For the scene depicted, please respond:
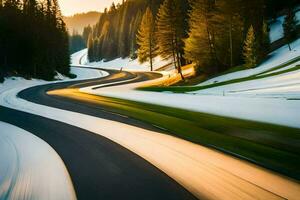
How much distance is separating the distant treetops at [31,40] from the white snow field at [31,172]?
41.6 m

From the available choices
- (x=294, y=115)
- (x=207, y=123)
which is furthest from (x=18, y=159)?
(x=294, y=115)

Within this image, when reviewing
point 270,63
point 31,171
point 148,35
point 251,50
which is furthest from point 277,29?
point 31,171

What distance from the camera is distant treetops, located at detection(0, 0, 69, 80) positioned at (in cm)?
5378

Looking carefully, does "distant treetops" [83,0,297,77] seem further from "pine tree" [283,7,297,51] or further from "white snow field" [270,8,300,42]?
"white snow field" [270,8,300,42]

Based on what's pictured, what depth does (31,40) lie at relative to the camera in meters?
58.2

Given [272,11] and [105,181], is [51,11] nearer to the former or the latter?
[272,11]

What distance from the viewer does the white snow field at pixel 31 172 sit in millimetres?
7284

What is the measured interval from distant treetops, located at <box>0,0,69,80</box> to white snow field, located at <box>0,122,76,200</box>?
41.6 m

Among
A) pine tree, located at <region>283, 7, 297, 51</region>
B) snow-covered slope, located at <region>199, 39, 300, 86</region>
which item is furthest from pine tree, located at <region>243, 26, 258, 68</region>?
pine tree, located at <region>283, 7, 297, 51</region>

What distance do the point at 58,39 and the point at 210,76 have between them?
40.0 meters

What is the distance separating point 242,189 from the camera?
689 cm

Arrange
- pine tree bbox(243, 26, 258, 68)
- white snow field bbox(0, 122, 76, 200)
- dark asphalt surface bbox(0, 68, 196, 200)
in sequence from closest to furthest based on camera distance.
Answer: dark asphalt surface bbox(0, 68, 196, 200)
white snow field bbox(0, 122, 76, 200)
pine tree bbox(243, 26, 258, 68)

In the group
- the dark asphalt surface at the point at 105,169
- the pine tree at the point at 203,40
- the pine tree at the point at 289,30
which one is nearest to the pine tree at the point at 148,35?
the pine tree at the point at 203,40

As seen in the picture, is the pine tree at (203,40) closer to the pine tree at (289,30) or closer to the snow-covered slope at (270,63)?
the snow-covered slope at (270,63)
